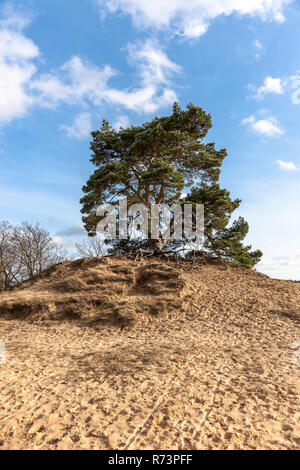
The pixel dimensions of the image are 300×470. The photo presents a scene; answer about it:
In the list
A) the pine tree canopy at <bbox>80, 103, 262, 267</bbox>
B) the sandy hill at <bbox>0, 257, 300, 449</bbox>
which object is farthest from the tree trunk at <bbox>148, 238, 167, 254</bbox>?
the sandy hill at <bbox>0, 257, 300, 449</bbox>

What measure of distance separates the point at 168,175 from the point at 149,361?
9.60 metres

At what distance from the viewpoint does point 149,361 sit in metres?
6.09

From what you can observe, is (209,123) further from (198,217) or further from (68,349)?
(68,349)

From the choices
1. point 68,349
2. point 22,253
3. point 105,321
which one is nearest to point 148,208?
point 105,321

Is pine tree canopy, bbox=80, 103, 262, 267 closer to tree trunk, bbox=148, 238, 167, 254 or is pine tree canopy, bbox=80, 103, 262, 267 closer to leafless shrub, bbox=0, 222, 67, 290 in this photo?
tree trunk, bbox=148, 238, 167, 254

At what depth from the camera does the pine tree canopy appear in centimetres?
1443

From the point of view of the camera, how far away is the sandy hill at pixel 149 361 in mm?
3715

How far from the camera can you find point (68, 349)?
750 cm

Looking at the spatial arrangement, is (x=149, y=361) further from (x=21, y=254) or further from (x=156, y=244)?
(x=21, y=254)

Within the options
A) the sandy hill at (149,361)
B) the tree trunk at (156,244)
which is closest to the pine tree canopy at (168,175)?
the tree trunk at (156,244)

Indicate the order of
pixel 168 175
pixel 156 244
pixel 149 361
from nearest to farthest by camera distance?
pixel 149 361
pixel 168 175
pixel 156 244

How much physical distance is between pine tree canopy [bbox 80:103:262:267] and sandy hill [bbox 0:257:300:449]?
2.94m

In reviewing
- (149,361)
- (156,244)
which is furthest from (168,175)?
(149,361)

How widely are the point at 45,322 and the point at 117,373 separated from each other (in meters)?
5.95
